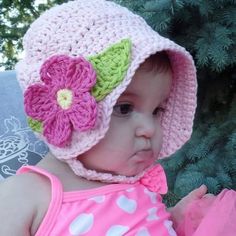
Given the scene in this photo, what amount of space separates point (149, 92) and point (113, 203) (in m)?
0.29

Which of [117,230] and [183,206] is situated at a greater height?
[117,230]

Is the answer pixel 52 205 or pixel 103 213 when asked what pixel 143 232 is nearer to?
pixel 103 213

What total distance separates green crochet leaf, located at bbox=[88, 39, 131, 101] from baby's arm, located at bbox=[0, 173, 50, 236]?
0.85 ft

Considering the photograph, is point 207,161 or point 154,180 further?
point 207,161

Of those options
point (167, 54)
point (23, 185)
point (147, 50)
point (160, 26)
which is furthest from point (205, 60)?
point (23, 185)

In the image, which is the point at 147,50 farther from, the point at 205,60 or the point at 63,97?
the point at 205,60

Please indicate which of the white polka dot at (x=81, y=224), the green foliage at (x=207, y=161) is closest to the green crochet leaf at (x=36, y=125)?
the white polka dot at (x=81, y=224)

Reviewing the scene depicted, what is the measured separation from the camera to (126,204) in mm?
1389

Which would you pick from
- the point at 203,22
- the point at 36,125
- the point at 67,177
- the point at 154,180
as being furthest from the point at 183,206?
the point at 203,22

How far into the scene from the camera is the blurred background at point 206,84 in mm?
2057

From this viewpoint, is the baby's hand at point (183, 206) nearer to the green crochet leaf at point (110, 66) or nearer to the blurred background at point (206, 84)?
the blurred background at point (206, 84)

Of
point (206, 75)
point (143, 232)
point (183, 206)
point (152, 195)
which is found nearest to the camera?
point (143, 232)

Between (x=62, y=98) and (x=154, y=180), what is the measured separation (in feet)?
1.25

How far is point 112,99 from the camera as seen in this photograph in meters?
1.29
